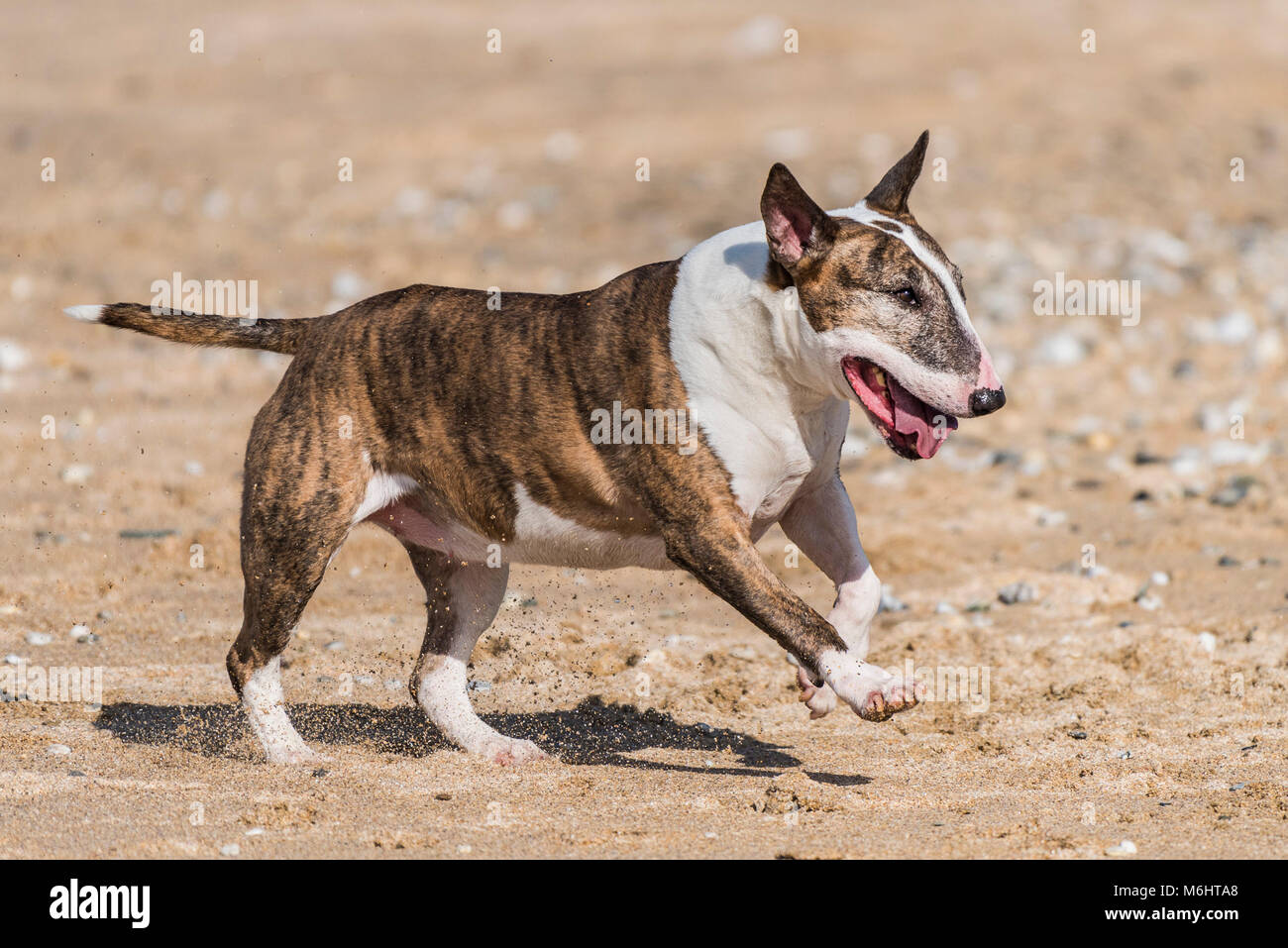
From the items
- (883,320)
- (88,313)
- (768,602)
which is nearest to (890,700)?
(768,602)

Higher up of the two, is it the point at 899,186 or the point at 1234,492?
the point at 899,186

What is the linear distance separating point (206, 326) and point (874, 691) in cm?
303

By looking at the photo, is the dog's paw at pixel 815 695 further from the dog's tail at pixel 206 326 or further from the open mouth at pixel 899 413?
the dog's tail at pixel 206 326

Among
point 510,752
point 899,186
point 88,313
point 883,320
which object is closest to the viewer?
point 883,320

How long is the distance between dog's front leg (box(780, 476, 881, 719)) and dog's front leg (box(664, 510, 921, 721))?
276 millimetres

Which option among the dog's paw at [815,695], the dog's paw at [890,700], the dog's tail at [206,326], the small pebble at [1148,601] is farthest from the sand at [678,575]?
the dog's tail at [206,326]

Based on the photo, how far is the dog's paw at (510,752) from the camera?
609 centimetres

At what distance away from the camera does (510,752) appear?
20.1ft

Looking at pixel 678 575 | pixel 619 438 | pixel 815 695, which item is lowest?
pixel 815 695

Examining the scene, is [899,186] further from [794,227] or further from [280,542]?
[280,542]

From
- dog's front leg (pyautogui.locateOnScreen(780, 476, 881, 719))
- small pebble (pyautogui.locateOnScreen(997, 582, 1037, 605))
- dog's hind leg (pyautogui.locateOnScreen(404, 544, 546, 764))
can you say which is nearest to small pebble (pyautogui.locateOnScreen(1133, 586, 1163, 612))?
small pebble (pyautogui.locateOnScreen(997, 582, 1037, 605))

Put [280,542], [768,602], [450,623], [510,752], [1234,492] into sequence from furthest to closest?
[1234,492] → [450,623] → [510,752] → [280,542] → [768,602]
